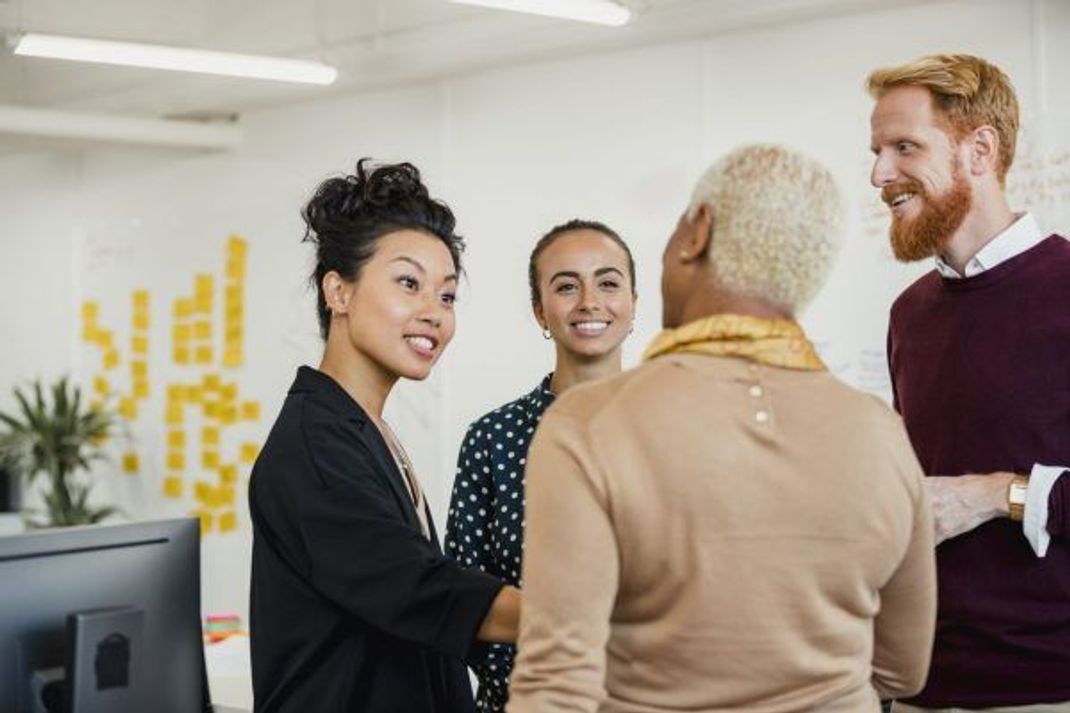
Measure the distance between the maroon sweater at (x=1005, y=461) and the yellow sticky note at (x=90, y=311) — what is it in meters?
6.52

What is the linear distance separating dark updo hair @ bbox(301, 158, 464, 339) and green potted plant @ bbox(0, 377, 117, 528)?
576 cm

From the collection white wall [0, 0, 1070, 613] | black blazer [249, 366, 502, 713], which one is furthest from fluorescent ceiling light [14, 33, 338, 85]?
black blazer [249, 366, 502, 713]

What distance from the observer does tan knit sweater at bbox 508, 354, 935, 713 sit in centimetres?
138

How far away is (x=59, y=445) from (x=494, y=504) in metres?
5.59

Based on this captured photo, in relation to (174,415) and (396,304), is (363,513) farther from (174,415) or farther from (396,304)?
(174,415)

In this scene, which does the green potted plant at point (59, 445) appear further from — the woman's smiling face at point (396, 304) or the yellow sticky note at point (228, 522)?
the woman's smiling face at point (396, 304)

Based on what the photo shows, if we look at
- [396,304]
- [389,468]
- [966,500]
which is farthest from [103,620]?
[966,500]

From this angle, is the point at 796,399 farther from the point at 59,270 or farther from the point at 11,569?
the point at 59,270

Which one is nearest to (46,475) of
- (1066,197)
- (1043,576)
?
(1066,197)

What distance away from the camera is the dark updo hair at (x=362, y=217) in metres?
2.07

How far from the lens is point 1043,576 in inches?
80.7

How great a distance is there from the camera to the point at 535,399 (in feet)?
8.70

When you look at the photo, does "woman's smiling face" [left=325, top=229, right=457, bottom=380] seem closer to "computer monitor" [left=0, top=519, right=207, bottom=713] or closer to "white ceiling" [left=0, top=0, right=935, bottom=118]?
"computer monitor" [left=0, top=519, right=207, bottom=713]

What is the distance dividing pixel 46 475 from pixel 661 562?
7511 millimetres
